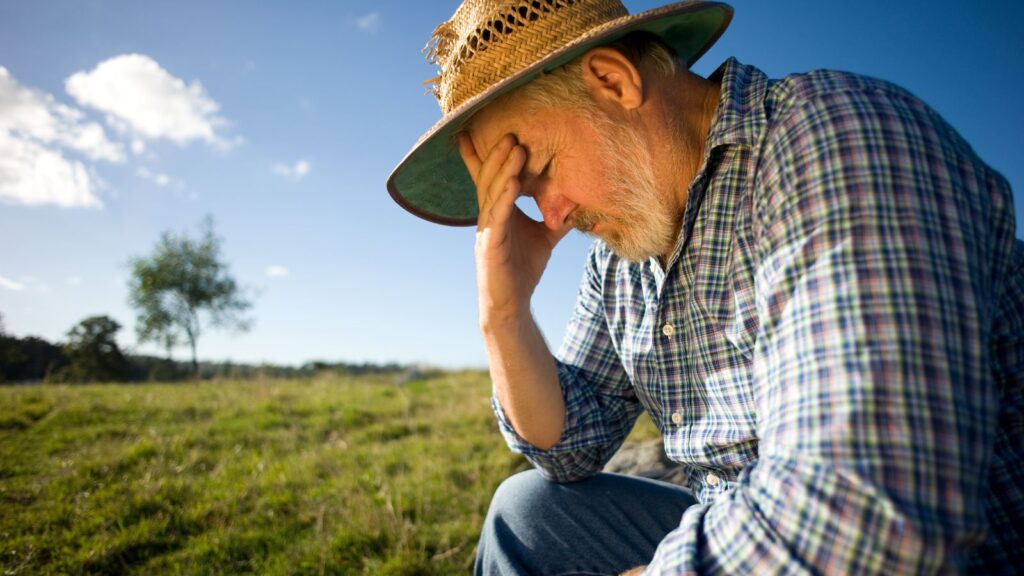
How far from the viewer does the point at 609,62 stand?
6.99ft

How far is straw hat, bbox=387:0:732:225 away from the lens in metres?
1.97

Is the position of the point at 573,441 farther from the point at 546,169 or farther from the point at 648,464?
the point at 648,464

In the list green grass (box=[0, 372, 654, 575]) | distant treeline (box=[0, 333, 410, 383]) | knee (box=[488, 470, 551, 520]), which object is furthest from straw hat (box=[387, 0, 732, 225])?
distant treeline (box=[0, 333, 410, 383])

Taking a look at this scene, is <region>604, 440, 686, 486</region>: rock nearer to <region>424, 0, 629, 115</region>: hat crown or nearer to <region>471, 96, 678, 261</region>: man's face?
<region>471, 96, 678, 261</region>: man's face

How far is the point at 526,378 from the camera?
2.54 metres

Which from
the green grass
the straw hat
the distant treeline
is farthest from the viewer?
the distant treeline

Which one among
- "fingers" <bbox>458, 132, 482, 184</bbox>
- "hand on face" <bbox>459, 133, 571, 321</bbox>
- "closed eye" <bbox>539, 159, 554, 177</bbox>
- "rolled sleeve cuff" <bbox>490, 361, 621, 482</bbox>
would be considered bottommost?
"rolled sleeve cuff" <bbox>490, 361, 621, 482</bbox>

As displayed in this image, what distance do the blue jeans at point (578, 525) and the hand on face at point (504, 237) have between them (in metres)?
0.86

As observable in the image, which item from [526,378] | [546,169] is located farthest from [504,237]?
[526,378]

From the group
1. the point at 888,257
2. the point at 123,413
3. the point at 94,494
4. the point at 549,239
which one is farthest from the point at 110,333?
the point at 888,257

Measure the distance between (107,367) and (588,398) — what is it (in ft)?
88.9

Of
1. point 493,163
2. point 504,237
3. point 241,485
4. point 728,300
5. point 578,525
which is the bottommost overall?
point 241,485

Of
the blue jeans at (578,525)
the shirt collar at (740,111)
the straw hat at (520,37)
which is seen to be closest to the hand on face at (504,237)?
the straw hat at (520,37)

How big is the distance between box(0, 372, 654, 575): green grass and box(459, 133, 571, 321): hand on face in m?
2.09
